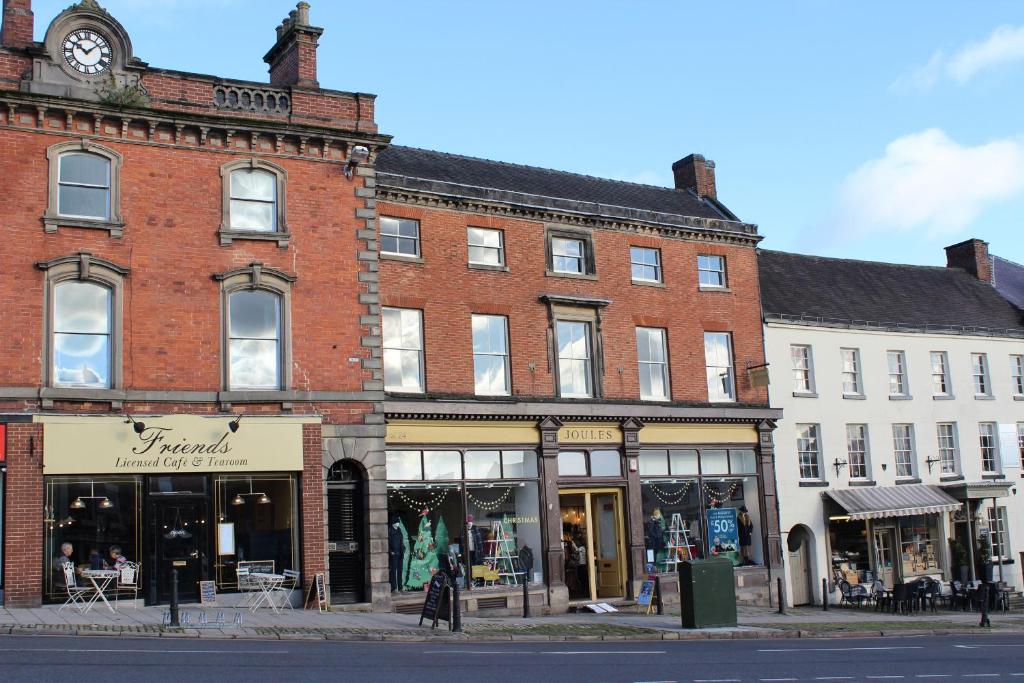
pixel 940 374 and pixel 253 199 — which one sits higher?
pixel 253 199

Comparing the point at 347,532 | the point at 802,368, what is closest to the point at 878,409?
the point at 802,368

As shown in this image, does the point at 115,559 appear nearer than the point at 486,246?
Yes

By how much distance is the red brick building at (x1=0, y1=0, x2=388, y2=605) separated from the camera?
20.7m

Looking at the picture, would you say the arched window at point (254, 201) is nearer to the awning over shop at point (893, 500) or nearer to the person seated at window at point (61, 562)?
the person seated at window at point (61, 562)

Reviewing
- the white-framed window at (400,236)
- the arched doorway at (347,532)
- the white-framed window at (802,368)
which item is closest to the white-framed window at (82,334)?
the arched doorway at (347,532)

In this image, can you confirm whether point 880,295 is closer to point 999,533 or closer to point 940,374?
point 940,374

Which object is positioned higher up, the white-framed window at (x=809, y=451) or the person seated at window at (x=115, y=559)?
the white-framed window at (x=809, y=451)

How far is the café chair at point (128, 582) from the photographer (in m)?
20.7

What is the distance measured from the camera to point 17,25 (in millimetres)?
21547

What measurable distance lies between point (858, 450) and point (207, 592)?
2009 centimetres

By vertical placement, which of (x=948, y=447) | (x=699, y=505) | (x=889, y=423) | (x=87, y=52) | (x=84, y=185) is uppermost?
(x=87, y=52)

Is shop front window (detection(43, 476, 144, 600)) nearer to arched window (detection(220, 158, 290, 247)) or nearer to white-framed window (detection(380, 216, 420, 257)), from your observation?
arched window (detection(220, 158, 290, 247))

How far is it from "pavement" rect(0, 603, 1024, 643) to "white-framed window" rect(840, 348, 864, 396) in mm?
8530

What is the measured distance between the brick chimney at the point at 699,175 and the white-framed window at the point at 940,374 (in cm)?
896
